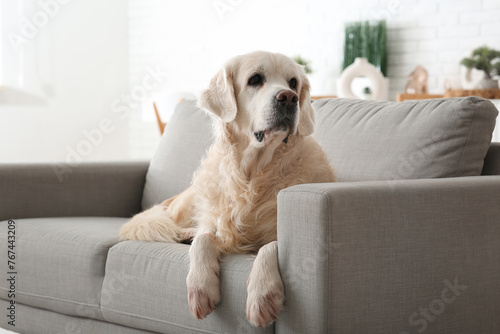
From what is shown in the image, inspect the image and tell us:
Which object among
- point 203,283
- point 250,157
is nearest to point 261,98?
point 250,157

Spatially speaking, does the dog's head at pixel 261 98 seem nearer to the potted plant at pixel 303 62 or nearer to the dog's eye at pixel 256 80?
the dog's eye at pixel 256 80

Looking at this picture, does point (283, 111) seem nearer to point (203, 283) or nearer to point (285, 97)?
point (285, 97)

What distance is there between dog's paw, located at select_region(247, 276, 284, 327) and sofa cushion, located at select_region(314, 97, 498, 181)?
665 millimetres

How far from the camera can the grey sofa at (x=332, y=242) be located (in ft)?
5.30

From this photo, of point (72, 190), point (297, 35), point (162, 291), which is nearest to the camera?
point (162, 291)

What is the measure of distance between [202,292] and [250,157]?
499 millimetres

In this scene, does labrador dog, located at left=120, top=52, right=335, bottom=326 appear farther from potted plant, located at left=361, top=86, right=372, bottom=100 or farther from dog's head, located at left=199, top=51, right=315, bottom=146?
potted plant, located at left=361, top=86, right=372, bottom=100

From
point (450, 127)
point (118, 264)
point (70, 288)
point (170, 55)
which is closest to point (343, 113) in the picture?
point (450, 127)

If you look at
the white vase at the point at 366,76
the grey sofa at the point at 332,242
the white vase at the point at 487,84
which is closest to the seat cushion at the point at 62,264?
the grey sofa at the point at 332,242

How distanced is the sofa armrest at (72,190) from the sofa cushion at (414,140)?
3.41ft

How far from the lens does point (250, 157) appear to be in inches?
80.7

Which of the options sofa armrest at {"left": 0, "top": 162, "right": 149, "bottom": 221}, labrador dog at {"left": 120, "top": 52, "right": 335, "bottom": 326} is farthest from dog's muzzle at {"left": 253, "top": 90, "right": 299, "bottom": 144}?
sofa armrest at {"left": 0, "top": 162, "right": 149, "bottom": 221}

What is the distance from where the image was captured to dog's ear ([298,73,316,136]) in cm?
206

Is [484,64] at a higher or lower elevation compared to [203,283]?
higher
